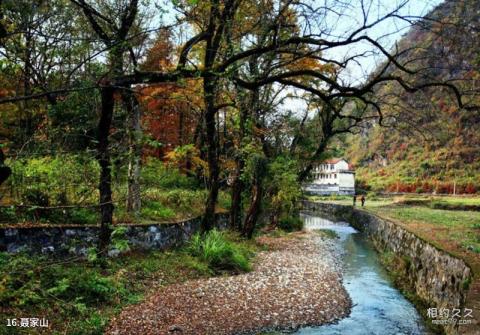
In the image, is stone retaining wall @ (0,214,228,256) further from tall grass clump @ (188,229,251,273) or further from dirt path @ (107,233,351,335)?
dirt path @ (107,233,351,335)

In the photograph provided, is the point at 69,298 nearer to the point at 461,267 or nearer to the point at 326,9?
the point at 326,9

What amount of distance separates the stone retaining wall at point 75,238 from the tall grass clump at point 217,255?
1.00m

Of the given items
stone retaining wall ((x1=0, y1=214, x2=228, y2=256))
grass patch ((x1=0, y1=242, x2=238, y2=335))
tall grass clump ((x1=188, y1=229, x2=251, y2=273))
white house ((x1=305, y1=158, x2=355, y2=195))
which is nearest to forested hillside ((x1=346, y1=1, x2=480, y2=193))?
white house ((x1=305, y1=158, x2=355, y2=195))

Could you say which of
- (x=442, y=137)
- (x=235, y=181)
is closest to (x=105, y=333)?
(x=442, y=137)

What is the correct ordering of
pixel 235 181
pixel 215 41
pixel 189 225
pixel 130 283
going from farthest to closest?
pixel 235 181, pixel 189 225, pixel 215 41, pixel 130 283

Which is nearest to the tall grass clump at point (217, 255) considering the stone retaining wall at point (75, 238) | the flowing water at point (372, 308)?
the stone retaining wall at point (75, 238)

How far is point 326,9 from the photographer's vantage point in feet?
24.1

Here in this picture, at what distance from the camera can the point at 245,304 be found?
9.97 metres

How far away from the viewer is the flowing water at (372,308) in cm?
951

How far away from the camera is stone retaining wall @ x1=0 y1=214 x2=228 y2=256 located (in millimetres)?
9344

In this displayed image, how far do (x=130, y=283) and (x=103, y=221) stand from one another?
179 centimetres

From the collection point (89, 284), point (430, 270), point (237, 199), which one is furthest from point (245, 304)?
point (237, 199)

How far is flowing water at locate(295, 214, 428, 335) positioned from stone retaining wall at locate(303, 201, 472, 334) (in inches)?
27.1

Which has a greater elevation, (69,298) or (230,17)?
(230,17)
